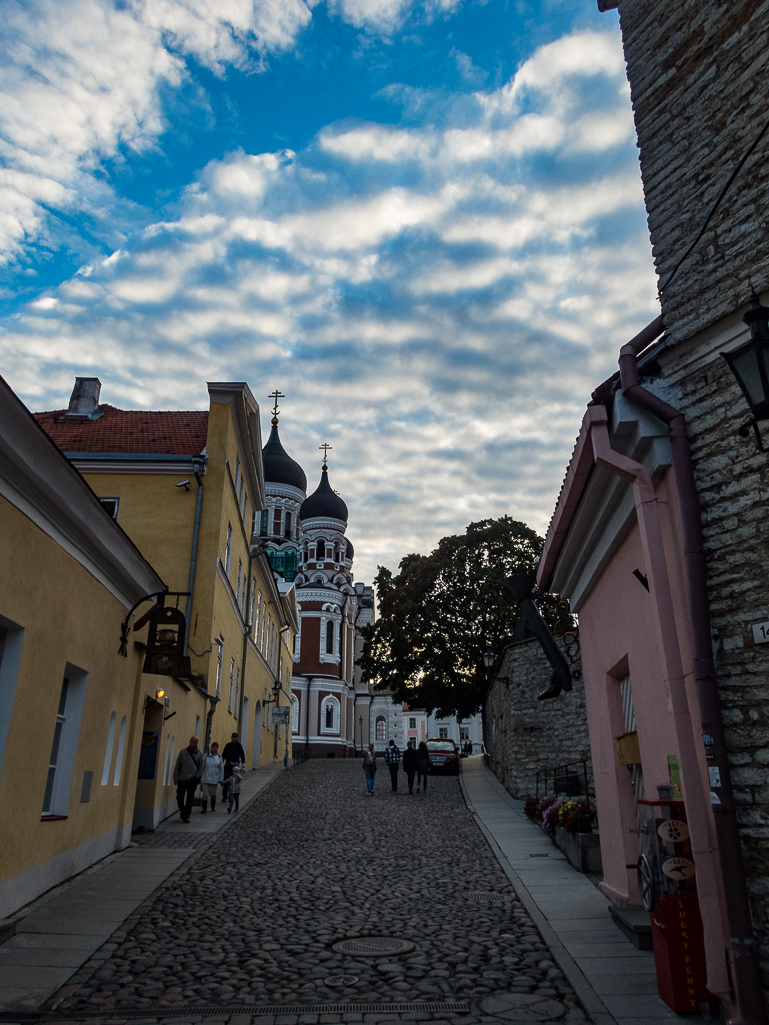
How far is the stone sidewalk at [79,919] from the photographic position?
5.78 m

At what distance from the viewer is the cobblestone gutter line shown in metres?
5.19

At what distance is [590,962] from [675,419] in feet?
14.2

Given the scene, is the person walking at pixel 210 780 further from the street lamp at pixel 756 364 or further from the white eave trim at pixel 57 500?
the street lamp at pixel 756 364

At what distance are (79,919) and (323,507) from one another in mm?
61947

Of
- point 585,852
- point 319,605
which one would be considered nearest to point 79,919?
point 585,852

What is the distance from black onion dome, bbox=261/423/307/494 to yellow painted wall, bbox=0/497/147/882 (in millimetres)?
51299

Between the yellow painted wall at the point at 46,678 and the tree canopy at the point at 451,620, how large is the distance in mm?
26365

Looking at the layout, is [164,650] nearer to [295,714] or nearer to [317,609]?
[295,714]

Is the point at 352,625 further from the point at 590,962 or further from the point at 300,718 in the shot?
the point at 590,962

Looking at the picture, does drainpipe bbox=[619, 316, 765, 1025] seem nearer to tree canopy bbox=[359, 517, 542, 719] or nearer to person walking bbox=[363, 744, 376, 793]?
person walking bbox=[363, 744, 376, 793]

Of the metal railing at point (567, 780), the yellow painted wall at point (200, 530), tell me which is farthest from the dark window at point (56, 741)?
the metal railing at point (567, 780)

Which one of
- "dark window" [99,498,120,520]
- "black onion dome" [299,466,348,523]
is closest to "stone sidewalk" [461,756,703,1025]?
"dark window" [99,498,120,520]

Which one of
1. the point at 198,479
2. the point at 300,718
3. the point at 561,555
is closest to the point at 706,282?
the point at 561,555

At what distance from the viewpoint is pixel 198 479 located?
19.0 meters
